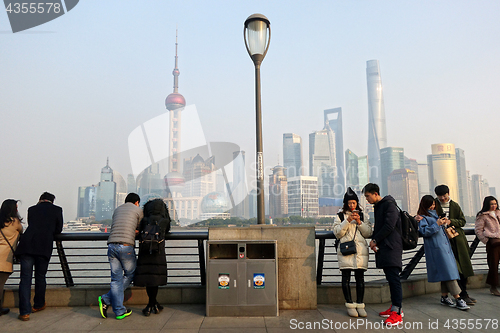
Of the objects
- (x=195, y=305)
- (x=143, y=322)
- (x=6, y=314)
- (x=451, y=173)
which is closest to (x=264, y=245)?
(x=195, y=305)

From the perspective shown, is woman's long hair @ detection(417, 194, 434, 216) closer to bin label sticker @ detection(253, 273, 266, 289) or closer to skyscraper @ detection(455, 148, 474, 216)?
bin label sticker @ detection(253, 273, 266, 289)

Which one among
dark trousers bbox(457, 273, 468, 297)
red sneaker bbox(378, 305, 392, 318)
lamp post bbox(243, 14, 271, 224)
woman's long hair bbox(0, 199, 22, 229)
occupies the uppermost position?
lamp post bbox(243, 14, 271, 224)

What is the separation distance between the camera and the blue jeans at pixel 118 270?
5.18 m

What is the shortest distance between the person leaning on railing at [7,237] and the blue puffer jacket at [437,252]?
20.7ft

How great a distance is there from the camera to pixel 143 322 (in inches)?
195

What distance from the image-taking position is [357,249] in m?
5.16

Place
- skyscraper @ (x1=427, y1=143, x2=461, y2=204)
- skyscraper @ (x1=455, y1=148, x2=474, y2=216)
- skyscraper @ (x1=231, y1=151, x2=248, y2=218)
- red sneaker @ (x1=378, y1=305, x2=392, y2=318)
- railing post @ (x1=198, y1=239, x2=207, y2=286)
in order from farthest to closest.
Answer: skyscraper @ (x1=427, y1=143, x2=461, y2=204), skyscraper @ (x1=455, y1=148, x2=474, y2=216), skyscraper @ (x1=231, y1=151, x2=248, y2=218), railing post @ (x1=198, y1=239, x2=207, y2=286), red sneaker @ (x1=378, y1=305, x2=392, y2=318)

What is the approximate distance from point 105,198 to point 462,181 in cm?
17057

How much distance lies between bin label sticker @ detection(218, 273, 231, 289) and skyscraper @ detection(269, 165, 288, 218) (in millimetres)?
133750

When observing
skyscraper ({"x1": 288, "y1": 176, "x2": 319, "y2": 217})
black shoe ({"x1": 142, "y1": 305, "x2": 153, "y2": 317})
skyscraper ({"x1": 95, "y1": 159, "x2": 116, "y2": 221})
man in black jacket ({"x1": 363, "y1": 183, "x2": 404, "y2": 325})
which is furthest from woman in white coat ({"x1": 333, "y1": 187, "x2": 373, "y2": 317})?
skyscraper ({"x1": 288, "y1": 176, "x2": 319, "y2": 217})

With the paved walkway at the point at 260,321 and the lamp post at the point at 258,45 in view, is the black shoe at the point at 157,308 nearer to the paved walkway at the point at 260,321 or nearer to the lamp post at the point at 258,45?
the paved walkway at the point at 260,321

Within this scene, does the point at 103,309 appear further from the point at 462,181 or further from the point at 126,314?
the point at 462,181

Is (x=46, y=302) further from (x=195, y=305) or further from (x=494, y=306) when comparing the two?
(x=494, y=306)

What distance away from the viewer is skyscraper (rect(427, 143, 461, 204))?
17275 centimetres
